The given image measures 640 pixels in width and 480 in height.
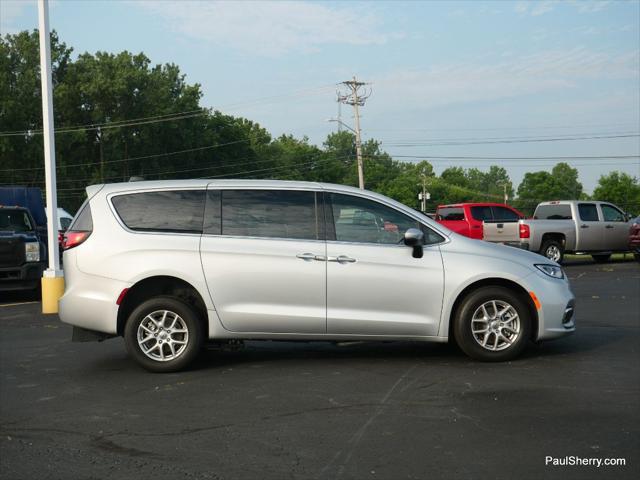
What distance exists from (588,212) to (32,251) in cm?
1703

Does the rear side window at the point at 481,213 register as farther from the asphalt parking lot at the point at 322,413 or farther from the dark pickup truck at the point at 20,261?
the asphalt parking lot at the point at 322,413

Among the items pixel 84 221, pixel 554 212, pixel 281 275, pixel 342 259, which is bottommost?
pixel 281 275

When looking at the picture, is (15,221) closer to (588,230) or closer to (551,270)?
(551,270)

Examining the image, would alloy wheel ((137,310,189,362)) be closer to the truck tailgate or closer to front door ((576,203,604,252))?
the truck tailgate

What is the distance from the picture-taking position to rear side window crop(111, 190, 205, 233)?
739 cm

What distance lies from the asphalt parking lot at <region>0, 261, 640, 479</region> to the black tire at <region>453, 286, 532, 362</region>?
0.45 feet

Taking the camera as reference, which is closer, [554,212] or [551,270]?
[551,270]

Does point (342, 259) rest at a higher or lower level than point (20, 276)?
higher

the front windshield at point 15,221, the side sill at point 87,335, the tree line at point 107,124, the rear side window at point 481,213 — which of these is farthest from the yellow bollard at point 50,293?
the tree line at point 107,124

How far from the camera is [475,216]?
2417 cm

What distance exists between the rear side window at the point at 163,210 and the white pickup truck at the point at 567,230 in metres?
17.1

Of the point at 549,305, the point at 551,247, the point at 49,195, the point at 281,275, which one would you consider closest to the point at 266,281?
the point at 281,275

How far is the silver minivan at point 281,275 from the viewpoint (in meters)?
7.23

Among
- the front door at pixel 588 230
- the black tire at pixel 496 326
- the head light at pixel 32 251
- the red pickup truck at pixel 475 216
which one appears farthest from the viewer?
the red pickup truck at pixel 475 216
